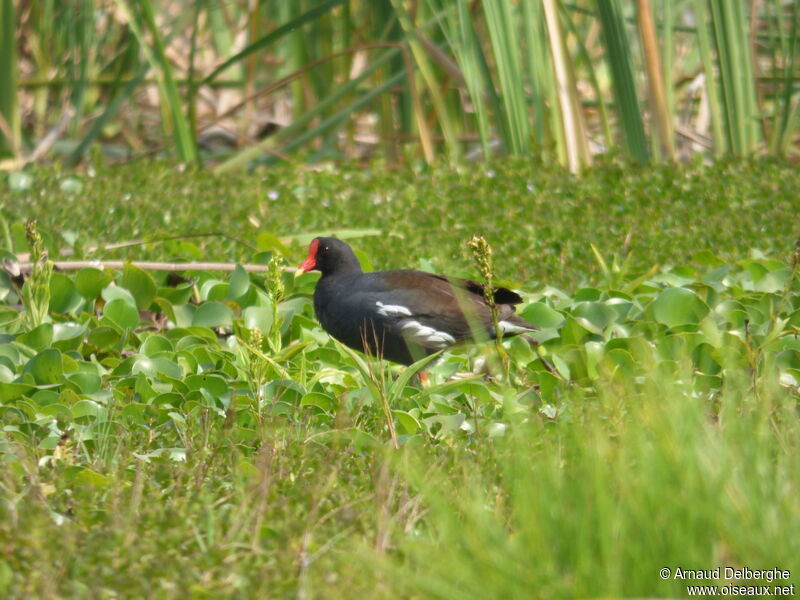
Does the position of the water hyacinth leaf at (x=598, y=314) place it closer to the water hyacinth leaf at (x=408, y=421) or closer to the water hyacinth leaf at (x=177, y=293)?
the water hyacinth leaf at (x=408, y=421)

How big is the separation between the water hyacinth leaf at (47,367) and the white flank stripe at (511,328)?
142 cm

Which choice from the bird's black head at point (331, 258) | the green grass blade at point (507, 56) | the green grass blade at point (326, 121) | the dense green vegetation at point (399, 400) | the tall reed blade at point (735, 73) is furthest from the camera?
the green grass blade at point (326, 121)

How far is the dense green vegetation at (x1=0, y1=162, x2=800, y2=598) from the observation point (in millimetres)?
1983

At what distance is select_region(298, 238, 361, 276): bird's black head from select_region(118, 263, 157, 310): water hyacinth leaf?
575 millimetres

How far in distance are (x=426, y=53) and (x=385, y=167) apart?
826 mm

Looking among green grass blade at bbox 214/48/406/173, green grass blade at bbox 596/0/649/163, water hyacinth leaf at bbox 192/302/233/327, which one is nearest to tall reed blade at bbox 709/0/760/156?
green grass blade at bbox 596/0/649/163

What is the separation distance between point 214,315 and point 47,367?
804mm

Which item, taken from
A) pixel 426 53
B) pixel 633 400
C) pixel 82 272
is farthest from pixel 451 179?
A: pixel 633 400

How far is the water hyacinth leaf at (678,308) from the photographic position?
401cm

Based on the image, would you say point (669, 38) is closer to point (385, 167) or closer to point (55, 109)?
point (385, 167)

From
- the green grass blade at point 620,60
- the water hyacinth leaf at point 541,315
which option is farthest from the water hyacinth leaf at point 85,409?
the green grass blade at point 620,60

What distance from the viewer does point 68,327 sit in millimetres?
3865

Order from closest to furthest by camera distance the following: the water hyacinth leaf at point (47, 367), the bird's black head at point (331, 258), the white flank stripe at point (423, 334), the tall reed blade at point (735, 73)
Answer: the water hyacinth leaf at point (47, 367)
the white flank stripe at point (423, 334)
the bird's black head at point (331, 258)
the tall reed blade at point (735, 73)

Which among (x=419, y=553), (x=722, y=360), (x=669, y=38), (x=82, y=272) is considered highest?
(x=669, y=38)
